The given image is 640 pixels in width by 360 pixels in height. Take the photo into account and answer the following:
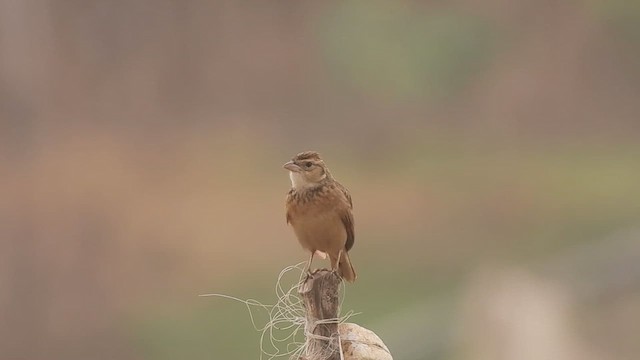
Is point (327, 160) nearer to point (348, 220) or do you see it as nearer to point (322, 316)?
point (348, 220)

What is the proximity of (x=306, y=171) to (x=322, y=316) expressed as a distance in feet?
0.93

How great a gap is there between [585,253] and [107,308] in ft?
4.07

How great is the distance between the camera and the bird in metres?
1.17

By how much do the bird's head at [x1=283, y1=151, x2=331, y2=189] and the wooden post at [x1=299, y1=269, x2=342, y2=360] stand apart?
23 centimetres

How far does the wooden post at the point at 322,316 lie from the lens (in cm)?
98

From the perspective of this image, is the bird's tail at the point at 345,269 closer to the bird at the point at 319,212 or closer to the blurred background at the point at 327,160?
the bird at the point at 319,212

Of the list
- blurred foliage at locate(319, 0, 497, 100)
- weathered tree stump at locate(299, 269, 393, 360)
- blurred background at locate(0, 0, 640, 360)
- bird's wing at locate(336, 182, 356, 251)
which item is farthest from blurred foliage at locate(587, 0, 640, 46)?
weathered tree stump at locate(299, 269, 393, 360)

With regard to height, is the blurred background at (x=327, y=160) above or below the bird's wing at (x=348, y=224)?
above

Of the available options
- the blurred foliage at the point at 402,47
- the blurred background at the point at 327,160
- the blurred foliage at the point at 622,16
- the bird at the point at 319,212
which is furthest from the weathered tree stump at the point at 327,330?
the blurred foliage at the point at 622,16

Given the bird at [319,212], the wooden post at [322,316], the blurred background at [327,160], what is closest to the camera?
the wooden post at [322,316]

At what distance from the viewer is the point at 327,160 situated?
2051 millimetres

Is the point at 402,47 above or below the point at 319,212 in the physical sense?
above

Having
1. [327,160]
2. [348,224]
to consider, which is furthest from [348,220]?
[327,160]

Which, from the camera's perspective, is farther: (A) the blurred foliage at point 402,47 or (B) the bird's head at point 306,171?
(A) the blurred foliage at point 402,47
